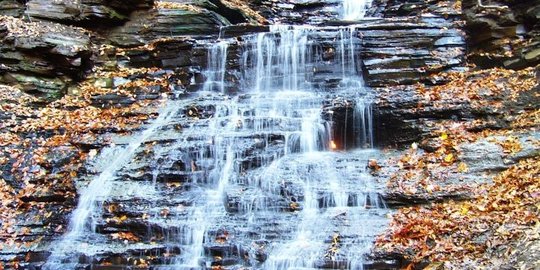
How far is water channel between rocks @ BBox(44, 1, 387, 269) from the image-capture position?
6.49m

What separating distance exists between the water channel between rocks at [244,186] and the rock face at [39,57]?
9.76ft

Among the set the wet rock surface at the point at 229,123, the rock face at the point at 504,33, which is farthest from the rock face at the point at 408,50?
the rock face at the point at 504,33

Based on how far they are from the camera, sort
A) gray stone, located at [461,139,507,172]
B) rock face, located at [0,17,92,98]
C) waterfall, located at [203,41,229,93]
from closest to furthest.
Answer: gray stone, located at [461,139,507,172] → rock face, located at [0,17,92,98] → waterfall, located at [203,41,229,93]

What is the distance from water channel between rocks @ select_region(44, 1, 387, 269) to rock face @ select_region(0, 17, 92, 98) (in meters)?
2.98

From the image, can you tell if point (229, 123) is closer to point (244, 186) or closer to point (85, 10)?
point (244, 186)

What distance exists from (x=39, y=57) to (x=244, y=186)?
274 inches

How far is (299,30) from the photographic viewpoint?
12.0 meters

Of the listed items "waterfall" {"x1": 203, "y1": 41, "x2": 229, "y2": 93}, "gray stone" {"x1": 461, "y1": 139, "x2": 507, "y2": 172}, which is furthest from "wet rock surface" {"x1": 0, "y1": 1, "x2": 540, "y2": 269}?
"waterfall" {"x1": 203, "y1": 41, "x2": 229, "y2": 93}

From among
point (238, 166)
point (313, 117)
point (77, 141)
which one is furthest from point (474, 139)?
point (77, 141)

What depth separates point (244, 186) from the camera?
7707 mm

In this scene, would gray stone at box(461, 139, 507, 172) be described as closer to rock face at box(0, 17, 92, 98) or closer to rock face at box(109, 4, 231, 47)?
rock face at box(109, 4, 231, 47)

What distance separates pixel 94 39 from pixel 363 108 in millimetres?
8046

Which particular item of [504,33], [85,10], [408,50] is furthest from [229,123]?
[504,33]

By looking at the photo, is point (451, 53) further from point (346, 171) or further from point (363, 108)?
point (346, 171)
